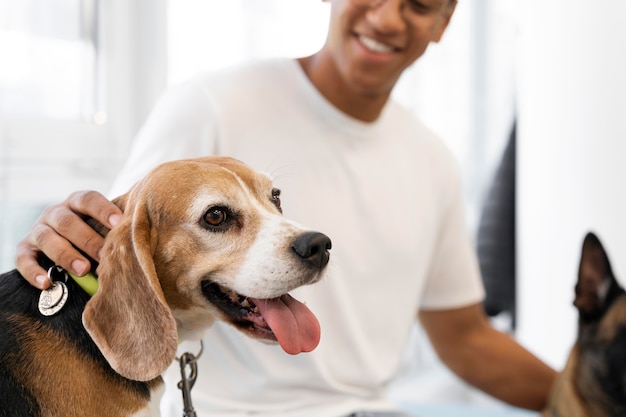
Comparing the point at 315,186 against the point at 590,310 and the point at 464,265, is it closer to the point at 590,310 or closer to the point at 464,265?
the point at 464,265

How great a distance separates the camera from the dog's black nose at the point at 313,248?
0.80 metres

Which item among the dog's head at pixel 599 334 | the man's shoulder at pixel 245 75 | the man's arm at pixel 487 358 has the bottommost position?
the man's arm at pixel 487 358

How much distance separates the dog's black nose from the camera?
2.62 ft

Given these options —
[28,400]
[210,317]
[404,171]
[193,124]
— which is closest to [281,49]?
[404,171]

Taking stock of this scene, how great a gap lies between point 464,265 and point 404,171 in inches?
21.4

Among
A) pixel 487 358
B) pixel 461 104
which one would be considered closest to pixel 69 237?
pixel 487 358

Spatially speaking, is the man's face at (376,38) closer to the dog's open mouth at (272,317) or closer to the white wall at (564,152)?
the dog's open mouth at (272,317)

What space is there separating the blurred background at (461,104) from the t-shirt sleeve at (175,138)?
11.6 inches

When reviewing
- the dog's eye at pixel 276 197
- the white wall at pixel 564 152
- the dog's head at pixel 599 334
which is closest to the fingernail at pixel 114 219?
the dog's eye at pixel 276 197

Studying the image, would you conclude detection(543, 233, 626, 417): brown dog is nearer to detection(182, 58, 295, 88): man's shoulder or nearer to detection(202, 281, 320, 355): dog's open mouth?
detection(182, 58, 295, 88): man's shoulder

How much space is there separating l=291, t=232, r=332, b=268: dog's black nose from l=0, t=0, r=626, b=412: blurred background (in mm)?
672

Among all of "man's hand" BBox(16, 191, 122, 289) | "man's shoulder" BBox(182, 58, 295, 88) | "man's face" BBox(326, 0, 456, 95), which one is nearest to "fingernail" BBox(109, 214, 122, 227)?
"man's hand" BBox(16, 191, 122, 289)

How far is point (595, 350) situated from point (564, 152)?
99 cm

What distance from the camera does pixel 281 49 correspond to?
60.1 inches
